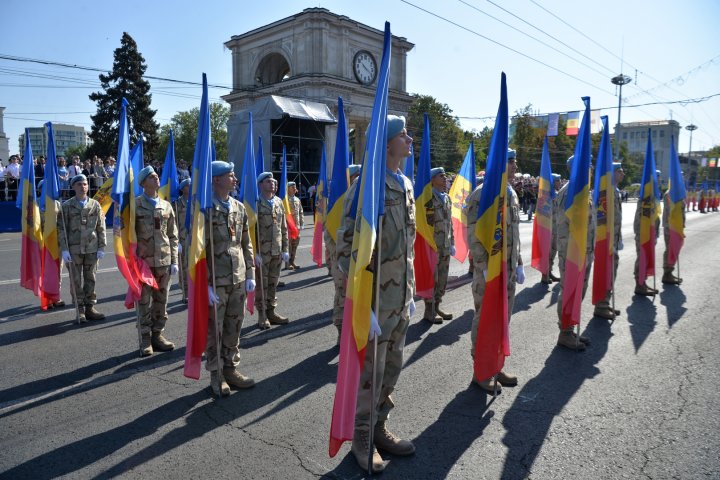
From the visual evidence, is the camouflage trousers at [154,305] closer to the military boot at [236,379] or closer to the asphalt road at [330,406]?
the asphalt road at [330,406]

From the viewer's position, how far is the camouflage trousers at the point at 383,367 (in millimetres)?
3520

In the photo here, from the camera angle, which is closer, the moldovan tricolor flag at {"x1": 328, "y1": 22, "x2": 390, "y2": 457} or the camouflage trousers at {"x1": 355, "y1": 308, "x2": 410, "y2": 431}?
the moldovan tricolor flag at {"x1": 328, "y1": 22, "x2": 390, "y2": 457}

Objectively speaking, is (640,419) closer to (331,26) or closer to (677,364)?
(677,364)

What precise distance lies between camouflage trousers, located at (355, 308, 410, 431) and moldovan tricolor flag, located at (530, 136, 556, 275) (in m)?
7.04

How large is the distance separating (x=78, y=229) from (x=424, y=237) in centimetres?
→ 520

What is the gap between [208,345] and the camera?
185 inches

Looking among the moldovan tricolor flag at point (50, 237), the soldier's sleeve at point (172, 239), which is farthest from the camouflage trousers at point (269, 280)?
the moldovan tricolor flag at point (50, 237)

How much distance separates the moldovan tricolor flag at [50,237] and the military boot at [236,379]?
14.7 ft

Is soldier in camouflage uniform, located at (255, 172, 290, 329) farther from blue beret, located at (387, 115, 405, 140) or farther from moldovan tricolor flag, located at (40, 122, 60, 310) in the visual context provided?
blue beret, located at (387, 115, 405, 140)

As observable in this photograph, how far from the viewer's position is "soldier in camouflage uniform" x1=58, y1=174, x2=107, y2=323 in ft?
23.8

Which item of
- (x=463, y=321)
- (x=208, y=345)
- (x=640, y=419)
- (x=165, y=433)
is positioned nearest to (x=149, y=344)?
(x=208, y=345)

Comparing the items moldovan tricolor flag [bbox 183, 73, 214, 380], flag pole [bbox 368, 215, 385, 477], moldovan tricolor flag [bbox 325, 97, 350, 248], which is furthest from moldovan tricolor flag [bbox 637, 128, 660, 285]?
moldovan tricolor flag [bbox 183, 73, 214, 380]

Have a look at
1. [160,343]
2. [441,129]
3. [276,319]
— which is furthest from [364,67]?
[160,343]

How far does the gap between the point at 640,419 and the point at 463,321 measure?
3.23 metres
